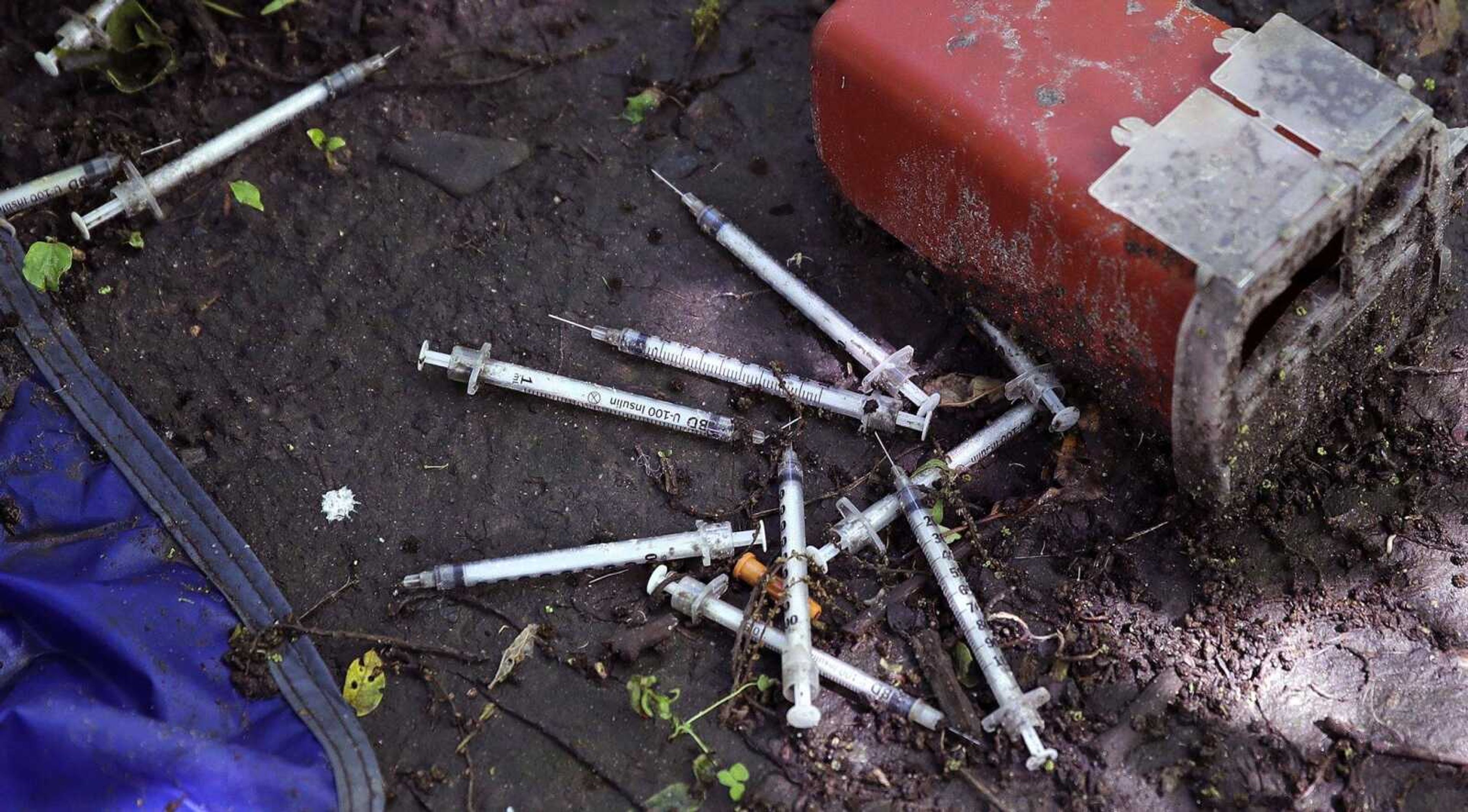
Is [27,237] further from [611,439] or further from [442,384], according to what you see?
[611,439]

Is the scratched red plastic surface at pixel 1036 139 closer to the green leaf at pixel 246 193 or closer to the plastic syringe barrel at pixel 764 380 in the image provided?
the plastic syringe barrel at pixel 764 380

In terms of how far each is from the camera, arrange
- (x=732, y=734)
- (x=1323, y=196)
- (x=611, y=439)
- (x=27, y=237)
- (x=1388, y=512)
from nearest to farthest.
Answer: (x=1323, y=196), (x=732, y=734), (x=1388, y=512), (x=611, y=439), (x=27, y=237)

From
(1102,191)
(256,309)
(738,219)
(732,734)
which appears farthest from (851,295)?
(256,309)

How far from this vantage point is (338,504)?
4055 mm

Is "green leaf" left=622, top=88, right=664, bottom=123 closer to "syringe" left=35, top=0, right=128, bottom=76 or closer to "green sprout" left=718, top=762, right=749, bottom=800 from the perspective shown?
"syringe" left=35, top=0, right=128, bottom=76

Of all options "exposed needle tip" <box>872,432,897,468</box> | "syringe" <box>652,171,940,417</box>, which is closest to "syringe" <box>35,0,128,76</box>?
"syringe" <box>652,171,940,417</box>

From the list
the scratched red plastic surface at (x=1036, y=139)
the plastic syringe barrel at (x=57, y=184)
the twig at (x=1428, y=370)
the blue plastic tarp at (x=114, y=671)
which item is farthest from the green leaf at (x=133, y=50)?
the twig at (x=1428, y=370)

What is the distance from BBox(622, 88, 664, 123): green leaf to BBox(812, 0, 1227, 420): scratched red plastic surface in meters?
1.12

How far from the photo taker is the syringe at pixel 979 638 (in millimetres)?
3363

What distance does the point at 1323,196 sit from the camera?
3.07m

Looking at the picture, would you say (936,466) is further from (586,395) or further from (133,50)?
(133,50)

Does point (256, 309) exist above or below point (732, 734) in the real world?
above

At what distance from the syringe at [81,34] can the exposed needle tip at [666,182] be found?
224 centimetres

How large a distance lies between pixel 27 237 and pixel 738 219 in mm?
2747
